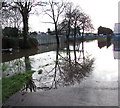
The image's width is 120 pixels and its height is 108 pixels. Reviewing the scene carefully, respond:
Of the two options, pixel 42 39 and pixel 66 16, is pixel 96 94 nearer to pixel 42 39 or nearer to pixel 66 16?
pixel 42 39

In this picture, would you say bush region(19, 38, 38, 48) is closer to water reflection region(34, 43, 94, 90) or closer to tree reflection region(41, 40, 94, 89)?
tree reflection region(41, 40, 94, 89)

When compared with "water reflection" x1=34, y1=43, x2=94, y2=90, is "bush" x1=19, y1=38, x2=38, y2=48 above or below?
above

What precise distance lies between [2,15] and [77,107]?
62.3 ft

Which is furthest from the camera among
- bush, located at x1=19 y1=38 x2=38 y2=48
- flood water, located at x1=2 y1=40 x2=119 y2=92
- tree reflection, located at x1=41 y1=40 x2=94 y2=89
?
bush, located at x1=19 y1=38 x2=38 y2=48

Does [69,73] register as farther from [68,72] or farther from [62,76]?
[62,76]

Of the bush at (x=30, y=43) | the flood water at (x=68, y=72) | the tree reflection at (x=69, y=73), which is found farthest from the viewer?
the bush at (x=30, y=43)

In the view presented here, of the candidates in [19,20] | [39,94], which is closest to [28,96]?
[39,94]

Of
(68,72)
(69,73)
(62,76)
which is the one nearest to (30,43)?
(68,72)

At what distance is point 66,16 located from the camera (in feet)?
171

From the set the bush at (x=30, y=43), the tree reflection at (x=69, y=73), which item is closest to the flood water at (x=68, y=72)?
the tree reflection at (x=69, y=73)

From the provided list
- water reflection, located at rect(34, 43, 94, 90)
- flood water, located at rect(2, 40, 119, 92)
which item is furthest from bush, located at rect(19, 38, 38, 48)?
water reflection, located at rect(34, 43, 94, 90)

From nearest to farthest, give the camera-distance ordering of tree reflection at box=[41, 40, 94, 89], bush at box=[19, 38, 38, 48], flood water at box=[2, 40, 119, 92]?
flood water at box=[2, 40, 119, 92] < tree reflection at box=[41, 40, 94, 89] < bush at box=[19, 38, 38, 48]

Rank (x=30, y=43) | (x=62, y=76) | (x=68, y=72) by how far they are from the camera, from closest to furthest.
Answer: (x=62, y=76)
(x=68, y=72)
(x=30, y=43)

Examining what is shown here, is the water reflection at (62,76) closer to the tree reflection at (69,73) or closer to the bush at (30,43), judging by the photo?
the tree reflection at (69,73)
